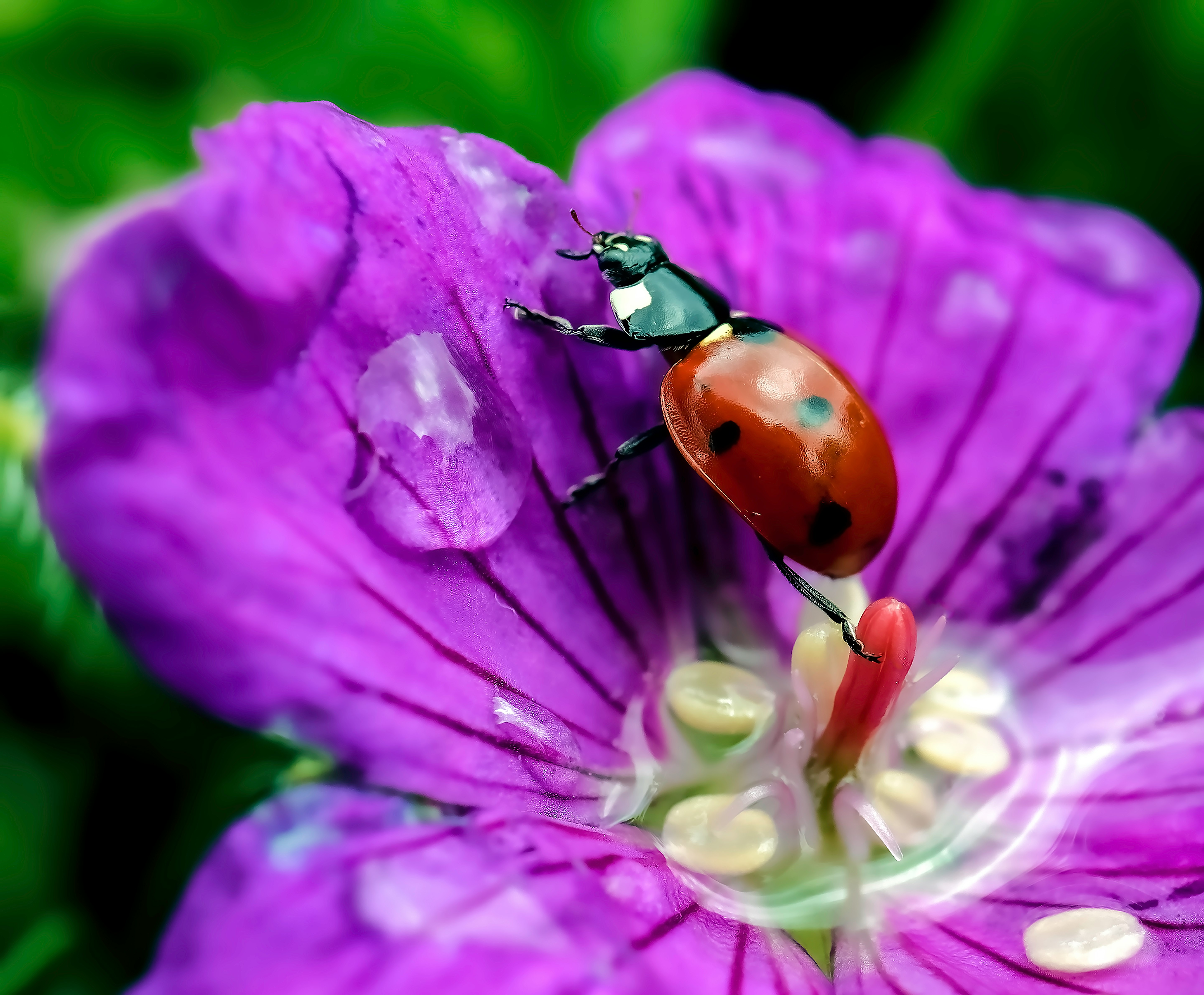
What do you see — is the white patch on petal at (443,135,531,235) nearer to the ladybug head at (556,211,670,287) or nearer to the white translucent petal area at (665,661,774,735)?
the ladybug head at (556,211,670,287)

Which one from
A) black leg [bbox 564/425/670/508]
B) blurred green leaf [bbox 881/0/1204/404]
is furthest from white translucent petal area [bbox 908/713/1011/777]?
blurred green leaf [bbox 881/0/1204/404]

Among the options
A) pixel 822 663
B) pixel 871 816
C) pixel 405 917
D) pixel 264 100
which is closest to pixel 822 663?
pixel 822 663

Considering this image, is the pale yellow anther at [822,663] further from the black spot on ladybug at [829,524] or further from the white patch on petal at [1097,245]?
the white patch on petal at [1097,245]

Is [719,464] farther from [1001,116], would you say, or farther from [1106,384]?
[1001,116]

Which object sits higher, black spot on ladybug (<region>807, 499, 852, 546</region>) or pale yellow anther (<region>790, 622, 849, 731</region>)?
black spot on ladybug (<region>807, 499, 852, 546</region>)

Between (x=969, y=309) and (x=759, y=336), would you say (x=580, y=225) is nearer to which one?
(x=759, y=336)
